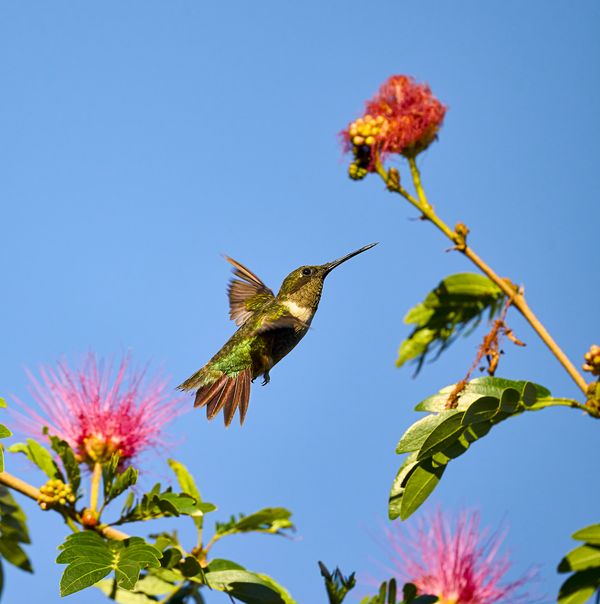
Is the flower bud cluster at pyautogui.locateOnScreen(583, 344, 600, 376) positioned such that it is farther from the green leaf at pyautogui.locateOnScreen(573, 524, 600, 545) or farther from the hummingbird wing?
the hummingbird wing

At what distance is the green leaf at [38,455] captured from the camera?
9.92 ft

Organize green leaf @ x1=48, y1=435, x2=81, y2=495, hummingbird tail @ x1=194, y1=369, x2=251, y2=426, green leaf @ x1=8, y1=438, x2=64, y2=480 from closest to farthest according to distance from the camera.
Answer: green leaf @ x1=48, y1=435, x2=81, y2=495, green leaf @ x1=8, y1=438, x2=64, y2=480, hummingbird tail @ x1=194, y1=369, x2=251, y2=426

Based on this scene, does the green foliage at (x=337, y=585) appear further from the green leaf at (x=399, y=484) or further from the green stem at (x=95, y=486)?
the green stem at (x=95, y=486)

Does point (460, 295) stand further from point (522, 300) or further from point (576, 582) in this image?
point (576, 582)

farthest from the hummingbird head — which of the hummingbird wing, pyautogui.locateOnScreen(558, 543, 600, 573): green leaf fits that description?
pyautogui.locateOnScreen(558, 543, 600, 573): green leaf

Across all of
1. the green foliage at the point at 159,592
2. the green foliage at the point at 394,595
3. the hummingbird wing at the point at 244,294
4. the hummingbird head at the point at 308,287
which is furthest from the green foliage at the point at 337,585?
the hummingbird wing at the point at 244,294

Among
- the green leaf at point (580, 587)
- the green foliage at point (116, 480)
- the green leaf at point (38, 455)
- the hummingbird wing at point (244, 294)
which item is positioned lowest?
the green leaf at point (580, 587)

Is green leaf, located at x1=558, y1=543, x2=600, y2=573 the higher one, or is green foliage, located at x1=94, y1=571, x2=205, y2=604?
green foliage, located at x1=94, y1=571, x2=205, y2=604

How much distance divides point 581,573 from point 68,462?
1.61 m

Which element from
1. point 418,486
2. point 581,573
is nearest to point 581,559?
point 581,573

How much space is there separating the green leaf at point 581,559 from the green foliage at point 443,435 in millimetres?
387

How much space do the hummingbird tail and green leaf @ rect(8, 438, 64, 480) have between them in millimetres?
548

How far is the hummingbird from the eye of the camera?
3297mm

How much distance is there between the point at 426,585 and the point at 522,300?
111 cm
